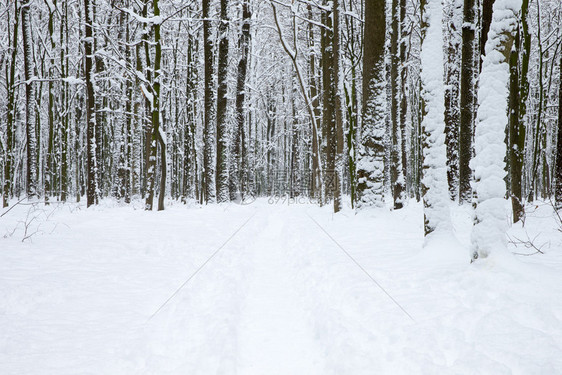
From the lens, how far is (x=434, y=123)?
5.20m

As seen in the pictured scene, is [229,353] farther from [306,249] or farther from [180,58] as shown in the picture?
[180,58]

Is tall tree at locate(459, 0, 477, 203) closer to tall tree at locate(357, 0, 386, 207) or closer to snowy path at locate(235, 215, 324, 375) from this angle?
tall tree at locate(357, 0, 386, 207)

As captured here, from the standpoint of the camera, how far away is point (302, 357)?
105 inches

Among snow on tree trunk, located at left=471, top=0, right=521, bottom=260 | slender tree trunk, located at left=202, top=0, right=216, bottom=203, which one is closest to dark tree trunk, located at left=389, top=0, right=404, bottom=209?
slender tree trunk, located at left=202, top=0, right=216, bottom=203

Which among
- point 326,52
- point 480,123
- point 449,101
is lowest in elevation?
point 480,123

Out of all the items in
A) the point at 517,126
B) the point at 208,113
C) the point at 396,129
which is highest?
the point at 208,113

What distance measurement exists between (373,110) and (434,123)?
3841 millimetres

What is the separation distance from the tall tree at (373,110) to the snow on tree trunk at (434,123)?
3450 mm

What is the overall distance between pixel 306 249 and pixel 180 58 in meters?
23.9

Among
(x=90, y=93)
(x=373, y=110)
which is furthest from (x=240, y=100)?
(x=373, y=110)

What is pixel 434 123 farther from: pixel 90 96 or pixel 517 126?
pixel 90 96

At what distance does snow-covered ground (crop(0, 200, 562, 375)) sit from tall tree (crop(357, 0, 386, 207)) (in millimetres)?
3573

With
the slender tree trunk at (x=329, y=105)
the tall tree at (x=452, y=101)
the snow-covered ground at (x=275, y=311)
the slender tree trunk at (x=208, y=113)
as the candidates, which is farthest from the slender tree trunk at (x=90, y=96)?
the tall tree at (x=452, y=101)

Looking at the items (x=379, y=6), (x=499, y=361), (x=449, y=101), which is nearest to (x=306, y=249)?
(x=499, y=361)
